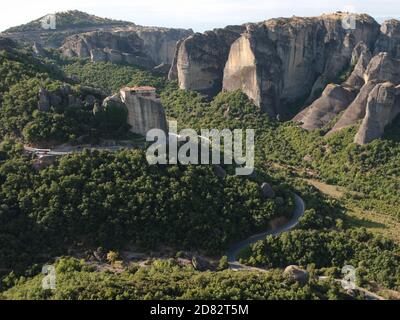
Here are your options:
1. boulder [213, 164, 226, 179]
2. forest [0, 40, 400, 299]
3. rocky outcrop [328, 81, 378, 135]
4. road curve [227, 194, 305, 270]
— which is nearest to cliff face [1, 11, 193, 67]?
rocky outcrop [328, 81, 378, 135]

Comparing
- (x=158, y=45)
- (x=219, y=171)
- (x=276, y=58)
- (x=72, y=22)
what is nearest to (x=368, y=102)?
(x=276, y=58)

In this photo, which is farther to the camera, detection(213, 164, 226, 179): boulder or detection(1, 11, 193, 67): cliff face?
detection(1, 11, 193, 67): cliff face

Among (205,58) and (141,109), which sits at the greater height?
(205,58)

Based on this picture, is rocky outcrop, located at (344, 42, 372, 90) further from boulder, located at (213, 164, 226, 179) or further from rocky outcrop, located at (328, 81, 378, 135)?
boulder, located at (213, 164, 226, 179)

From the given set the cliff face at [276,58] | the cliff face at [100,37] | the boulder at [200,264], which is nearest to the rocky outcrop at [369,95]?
the cliff face at [276,58]

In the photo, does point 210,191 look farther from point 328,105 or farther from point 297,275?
point 328,105
